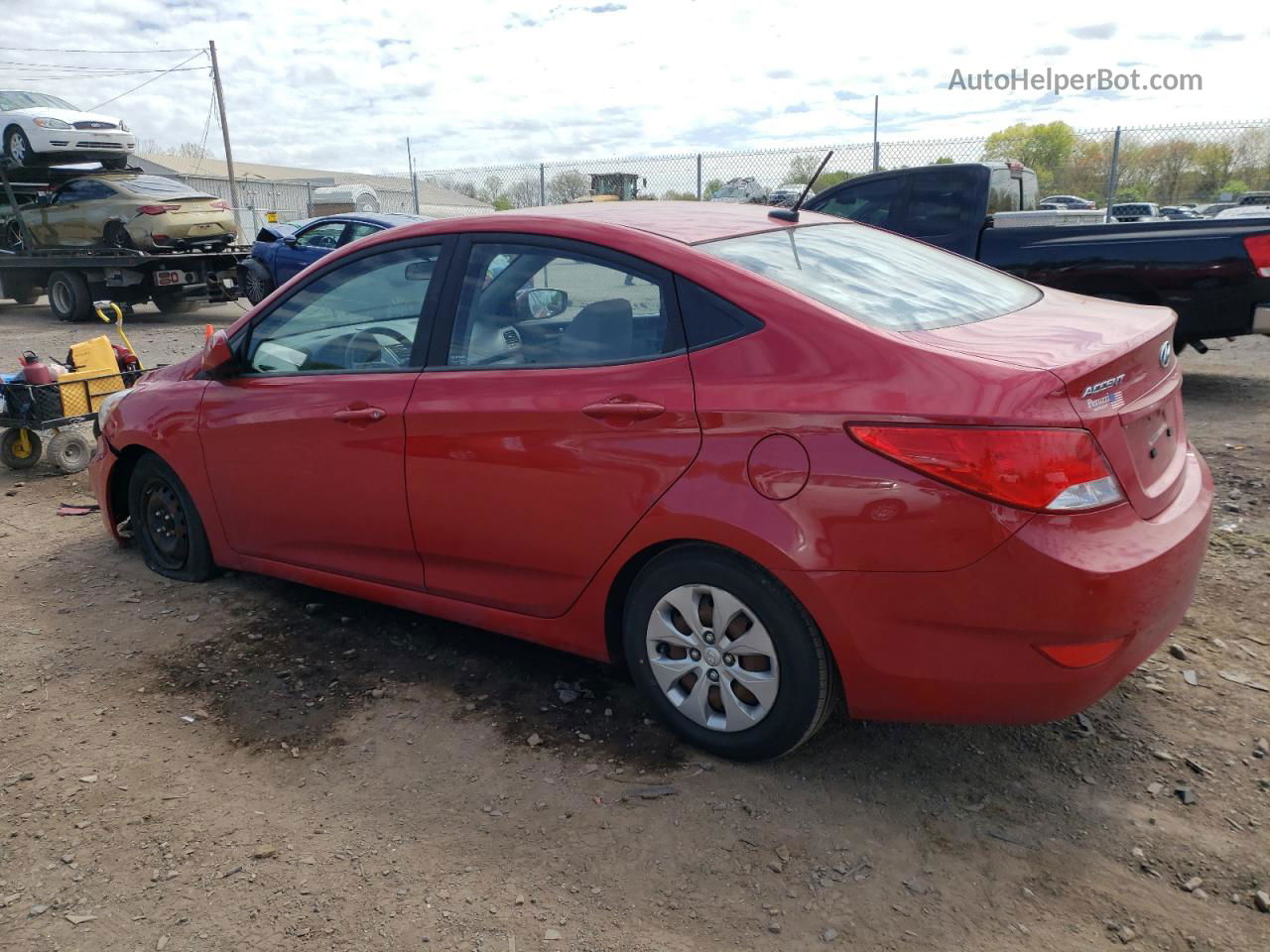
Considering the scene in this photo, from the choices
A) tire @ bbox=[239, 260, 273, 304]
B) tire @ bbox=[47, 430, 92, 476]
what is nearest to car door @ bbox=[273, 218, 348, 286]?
tire @ bbox=[239, 260, 273, 304]

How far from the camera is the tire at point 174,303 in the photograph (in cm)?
1509

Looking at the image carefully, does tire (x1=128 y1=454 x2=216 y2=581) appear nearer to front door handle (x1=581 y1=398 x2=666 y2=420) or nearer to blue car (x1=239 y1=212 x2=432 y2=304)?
front door handle (x1=581 y1=398 x2=666 y2=420)

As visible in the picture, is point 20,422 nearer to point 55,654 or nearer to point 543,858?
point 55,654

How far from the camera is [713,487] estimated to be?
2.70m

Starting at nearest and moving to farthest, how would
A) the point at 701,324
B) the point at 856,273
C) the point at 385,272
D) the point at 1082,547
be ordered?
1. the point at 1082,547
2. the point at 701,324
3. the point at 856,273
4. the point at 385,272

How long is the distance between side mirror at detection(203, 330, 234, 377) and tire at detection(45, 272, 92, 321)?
41.3 ft

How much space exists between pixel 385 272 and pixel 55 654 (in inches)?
76.9

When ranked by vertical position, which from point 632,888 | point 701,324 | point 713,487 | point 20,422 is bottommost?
point 632,888

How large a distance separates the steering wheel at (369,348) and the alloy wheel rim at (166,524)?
1.29 metres

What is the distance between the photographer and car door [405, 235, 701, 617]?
9.39 ft

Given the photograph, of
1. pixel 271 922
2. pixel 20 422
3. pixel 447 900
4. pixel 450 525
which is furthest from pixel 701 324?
pixel 20 422

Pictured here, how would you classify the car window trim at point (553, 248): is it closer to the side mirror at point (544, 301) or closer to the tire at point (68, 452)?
the side mirror at point (544, 301)

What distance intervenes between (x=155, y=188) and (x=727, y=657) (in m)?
15.0

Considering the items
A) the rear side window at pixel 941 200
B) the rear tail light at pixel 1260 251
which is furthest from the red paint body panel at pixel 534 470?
the rear side window at pixel 941 200
